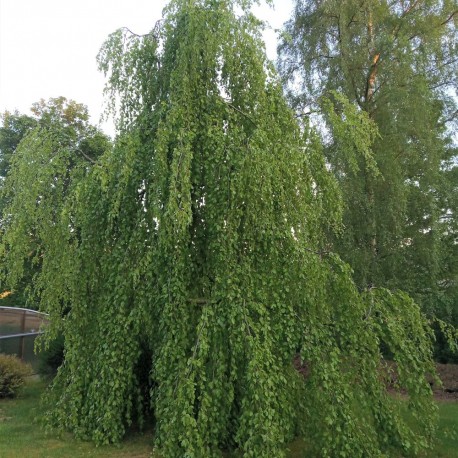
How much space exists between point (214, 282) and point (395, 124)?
6162 mm

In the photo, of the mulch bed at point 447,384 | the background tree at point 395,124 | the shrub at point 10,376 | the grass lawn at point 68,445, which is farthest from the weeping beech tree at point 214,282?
the background tree at point 395,124

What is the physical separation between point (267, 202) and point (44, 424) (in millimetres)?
3440

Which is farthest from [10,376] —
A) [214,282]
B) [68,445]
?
[214,282]

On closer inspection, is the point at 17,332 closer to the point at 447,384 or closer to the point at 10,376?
the point at 10,376

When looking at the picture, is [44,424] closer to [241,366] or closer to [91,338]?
[91,338]

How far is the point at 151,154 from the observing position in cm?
488

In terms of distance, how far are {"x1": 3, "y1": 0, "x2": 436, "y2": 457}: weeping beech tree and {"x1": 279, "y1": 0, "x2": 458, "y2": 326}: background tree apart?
11.2 ft

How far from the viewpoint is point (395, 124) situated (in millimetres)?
9102

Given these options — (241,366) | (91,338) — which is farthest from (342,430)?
(91,338)

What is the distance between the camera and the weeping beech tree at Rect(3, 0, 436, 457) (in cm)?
396

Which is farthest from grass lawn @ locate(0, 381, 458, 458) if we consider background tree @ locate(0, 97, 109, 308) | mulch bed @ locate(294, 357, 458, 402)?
background tree @ locate(0, 97, 109, 308)

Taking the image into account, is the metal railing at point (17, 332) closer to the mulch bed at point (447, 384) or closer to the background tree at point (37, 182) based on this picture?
the background tree at point (37, 182)

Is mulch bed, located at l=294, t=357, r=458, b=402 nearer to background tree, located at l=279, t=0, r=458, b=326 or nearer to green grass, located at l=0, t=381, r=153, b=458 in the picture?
background tree, located at l=279, t=0, r=458, b=326

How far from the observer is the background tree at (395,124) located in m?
8.77
